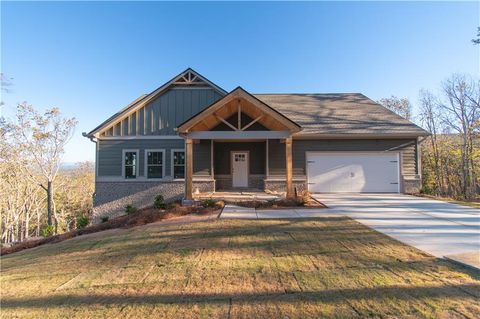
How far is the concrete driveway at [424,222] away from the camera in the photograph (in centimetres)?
454

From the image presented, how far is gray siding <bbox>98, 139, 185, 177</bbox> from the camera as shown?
12.6 m

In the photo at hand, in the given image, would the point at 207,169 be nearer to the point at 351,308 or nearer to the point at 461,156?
the point at 351,308

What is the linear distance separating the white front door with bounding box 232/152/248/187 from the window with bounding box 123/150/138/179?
17.7 feet

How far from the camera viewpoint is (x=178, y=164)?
1273cm

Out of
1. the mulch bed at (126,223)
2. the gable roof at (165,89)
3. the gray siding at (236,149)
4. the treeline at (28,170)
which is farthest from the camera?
the treeline at (28,170)

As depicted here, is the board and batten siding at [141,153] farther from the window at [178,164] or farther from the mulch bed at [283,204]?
the mulch bed at [283,204]

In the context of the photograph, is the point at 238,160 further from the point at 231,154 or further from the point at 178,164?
the point at 178,164

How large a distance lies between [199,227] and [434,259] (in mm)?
4859

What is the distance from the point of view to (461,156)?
18953 mm

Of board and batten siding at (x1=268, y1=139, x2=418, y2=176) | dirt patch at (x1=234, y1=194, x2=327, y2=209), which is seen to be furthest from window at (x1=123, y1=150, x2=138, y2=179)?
board and batten siding at (x1=268, y1=139, x2=418, y2=176)

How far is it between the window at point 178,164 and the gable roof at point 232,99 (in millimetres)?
3941

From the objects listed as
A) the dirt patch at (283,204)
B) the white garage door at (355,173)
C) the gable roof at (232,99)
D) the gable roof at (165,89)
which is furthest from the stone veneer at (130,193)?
the white garage door at (355,173)

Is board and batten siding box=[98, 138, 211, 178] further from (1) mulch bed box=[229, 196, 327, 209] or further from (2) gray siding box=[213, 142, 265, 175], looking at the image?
(1) mulch bed box=[229, 196, 327, 209]

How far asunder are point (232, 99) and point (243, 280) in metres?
7.09
